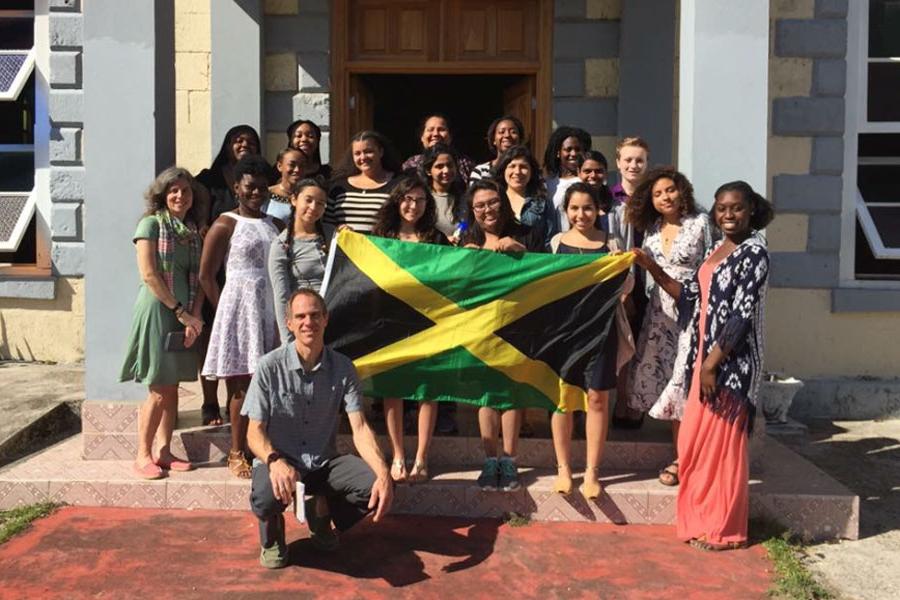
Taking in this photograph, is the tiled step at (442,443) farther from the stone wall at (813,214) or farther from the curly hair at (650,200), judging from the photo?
the stone wall at (813,214)

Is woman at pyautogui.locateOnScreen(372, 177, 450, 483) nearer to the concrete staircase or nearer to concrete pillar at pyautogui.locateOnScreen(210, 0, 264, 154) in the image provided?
the concrete staircase

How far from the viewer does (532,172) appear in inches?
214

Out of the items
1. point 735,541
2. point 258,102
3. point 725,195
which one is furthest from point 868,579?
point 258,102

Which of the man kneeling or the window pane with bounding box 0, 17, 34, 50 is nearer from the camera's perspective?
the man kneeling

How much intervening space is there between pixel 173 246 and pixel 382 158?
52.0 inches

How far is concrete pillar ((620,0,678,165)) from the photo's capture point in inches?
305

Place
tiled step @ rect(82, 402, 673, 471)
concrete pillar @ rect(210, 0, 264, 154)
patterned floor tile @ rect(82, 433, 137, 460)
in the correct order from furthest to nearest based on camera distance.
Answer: concrete pillar @ rect(210, 0, 264, 154), patterned floor tile @ rect(82, 433, 137, 460), tiled step @ rect(82, 402, 673, 471)

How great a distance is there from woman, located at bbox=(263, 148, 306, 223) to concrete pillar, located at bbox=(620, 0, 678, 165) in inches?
128

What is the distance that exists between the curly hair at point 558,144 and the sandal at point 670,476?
1.99 meters

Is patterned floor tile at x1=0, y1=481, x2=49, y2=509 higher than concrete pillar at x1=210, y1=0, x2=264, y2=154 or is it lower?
lower

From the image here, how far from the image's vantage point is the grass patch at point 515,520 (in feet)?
15.8

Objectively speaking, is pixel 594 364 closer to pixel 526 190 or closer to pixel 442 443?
pixel 442 443

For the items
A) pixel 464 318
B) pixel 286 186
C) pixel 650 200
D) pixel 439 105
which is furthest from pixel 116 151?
pixel 439 105

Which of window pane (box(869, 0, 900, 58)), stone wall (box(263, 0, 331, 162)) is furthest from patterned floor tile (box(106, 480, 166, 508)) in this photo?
window pane (box(869, 0, 900, 58))
